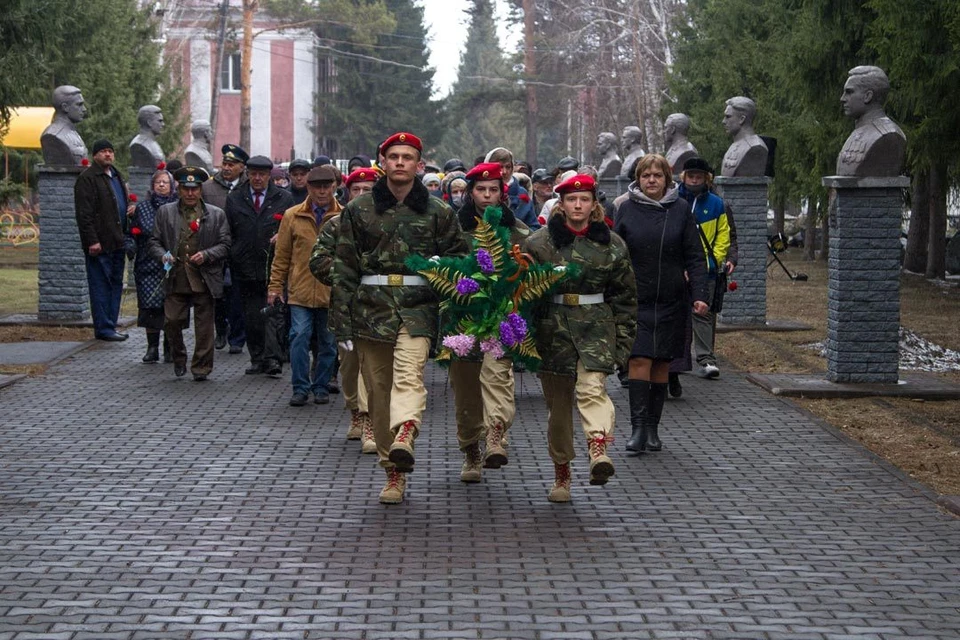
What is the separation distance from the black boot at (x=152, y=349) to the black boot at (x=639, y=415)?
21.3ft

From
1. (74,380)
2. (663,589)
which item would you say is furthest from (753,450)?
(74,380)

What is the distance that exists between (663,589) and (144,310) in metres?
9.24

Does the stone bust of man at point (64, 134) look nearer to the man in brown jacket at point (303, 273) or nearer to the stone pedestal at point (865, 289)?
the man in brown jacket at point (303, 273)

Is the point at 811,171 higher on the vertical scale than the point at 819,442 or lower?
higher

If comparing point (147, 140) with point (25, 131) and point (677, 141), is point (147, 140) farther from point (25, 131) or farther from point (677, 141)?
point (25, 131)

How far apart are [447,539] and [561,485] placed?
46.2 inches

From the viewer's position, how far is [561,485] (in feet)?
28.9

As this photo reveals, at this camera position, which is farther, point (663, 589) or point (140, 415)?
point (140, 415)

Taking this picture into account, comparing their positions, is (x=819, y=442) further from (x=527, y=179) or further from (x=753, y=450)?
(x=527, y=179)

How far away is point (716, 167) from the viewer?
36906mm

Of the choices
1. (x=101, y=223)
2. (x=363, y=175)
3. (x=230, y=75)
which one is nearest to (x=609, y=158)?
(x=101, y=223)

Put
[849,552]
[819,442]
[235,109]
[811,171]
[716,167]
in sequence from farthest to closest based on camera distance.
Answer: [235,109], [716,167], [811,171], [819,442], [849,552]

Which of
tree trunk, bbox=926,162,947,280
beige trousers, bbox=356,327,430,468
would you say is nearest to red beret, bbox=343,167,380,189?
beige trousers, bbox=356,327,430,468

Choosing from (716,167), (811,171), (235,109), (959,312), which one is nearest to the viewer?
(959,312)
